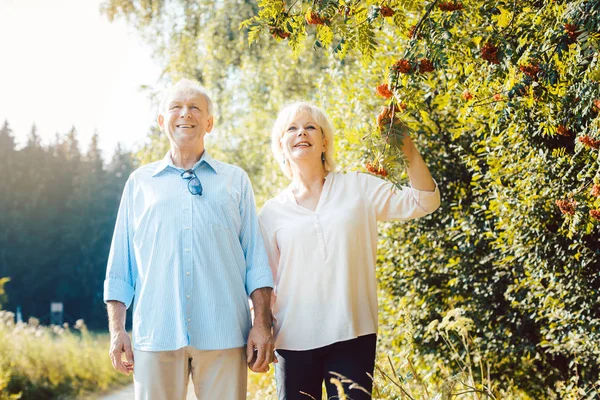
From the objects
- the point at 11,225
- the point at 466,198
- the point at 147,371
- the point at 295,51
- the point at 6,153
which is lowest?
the point at 147,371

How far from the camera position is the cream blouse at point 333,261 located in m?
2.71

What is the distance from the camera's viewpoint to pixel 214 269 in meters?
2.68

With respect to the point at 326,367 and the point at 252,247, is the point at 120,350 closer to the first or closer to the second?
the point at 252,247

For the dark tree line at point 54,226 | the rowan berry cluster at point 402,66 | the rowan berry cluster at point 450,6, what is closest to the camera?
the rowan berry cluster at point 402,66

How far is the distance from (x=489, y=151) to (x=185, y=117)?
81.2 inches

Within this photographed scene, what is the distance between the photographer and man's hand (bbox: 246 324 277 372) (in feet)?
8.63

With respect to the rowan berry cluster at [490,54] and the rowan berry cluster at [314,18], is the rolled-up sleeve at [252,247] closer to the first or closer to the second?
the rowan berry cluster at [314,18]

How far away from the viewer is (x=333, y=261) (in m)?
2.74

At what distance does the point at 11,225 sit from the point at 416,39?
29352 mm

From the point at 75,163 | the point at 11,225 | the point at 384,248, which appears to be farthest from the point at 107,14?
the point at 75,163

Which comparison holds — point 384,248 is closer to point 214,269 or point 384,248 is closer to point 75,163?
point 214,269

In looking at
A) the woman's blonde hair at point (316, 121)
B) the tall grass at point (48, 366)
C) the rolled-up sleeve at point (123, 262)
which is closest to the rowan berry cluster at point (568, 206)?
the woman's blonde hair at point (316, 121)

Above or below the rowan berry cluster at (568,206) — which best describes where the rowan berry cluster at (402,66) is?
above

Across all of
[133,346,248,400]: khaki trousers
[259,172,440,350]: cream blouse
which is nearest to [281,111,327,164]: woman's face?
[259,172,440,350]: cream blouse
